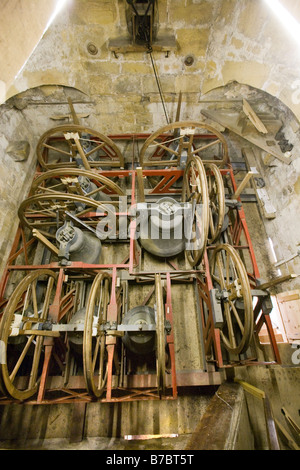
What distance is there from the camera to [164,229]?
5004 mm

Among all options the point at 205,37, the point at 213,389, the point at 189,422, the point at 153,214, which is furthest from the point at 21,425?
the point at 205,37

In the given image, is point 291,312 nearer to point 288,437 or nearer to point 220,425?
point 288,437

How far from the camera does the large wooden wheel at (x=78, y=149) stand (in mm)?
5457

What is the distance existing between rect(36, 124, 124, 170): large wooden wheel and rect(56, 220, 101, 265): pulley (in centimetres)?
186

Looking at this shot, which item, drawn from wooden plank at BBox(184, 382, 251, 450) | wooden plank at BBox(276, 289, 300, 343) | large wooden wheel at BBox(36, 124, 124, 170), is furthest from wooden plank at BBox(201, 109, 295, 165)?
wooden plank at BBox(184, 382, 251, 450)

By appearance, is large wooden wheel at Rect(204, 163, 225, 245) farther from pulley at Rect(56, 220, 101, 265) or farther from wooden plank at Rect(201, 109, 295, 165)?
pulley at Rect(56, 220, 101, 265)

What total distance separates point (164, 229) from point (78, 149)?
9.84 ft

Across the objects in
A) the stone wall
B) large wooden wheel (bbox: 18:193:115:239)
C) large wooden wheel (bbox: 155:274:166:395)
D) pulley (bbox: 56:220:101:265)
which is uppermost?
the stone wall

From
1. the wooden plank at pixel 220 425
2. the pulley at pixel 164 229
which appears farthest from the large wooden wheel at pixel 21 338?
the wooden plank at pixel 220 425

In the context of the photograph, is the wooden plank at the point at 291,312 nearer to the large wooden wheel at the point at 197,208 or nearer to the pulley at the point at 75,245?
the large wooden wheel at the point at 197,208

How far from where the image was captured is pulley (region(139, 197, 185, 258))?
4684 millimetres

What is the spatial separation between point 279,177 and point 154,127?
4120 millimetres

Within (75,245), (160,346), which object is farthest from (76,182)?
(160,346)

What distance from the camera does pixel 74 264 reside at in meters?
4.37
